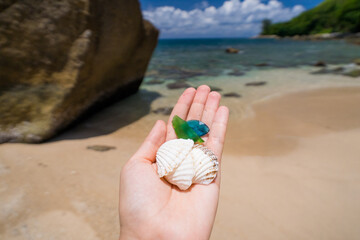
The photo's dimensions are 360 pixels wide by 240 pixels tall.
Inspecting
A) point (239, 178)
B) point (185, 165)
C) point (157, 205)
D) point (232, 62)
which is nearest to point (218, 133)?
point (185, 165)

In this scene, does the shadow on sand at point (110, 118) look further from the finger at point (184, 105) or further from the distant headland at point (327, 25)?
the distant headland at point (327, 25)

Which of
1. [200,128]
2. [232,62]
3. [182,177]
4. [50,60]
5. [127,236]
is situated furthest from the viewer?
[232,62]

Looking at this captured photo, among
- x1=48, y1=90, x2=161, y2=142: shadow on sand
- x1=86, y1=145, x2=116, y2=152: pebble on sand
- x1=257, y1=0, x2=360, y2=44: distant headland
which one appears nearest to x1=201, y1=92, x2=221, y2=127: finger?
x1=86, y1=145, x2=116, y2=152: pebble on sand

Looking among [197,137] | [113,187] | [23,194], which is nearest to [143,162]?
[197,137]

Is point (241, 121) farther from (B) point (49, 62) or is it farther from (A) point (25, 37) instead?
(A) point (25, 37)

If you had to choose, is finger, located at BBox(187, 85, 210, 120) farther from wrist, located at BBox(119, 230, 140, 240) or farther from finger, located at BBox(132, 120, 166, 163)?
wrist, located at BBox(119, 230, 140, 240)

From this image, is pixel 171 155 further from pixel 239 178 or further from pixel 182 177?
pixel 239 178
